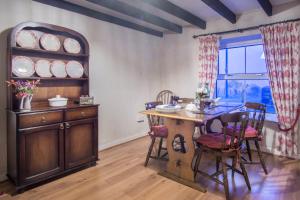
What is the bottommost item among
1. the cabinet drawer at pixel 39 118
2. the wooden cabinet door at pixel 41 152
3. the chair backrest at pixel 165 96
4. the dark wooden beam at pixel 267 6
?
the wooden cabinet door at pixel 41 152

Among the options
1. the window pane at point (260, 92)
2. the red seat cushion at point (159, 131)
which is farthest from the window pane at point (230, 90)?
the red seat cushion at point (159, 131)

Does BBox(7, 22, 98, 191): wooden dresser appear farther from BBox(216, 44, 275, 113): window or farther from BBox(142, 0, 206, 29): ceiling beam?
BBox(216, 44, 275, 113): window

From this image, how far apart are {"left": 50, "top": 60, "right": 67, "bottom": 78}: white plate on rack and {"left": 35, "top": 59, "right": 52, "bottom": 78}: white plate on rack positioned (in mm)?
50

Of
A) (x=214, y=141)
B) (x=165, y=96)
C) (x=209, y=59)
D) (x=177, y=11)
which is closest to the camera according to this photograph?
(x=214, y=141)

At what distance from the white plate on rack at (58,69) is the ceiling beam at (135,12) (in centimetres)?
97

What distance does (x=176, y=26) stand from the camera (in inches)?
167

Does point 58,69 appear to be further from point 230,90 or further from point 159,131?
point 230,90

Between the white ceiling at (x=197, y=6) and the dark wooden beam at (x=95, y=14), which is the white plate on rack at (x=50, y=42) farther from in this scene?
the white ceiling at (x=197, y=6)

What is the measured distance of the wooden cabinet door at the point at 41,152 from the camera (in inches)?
87.5

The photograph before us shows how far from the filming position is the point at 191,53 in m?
4.29

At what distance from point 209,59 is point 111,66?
1841 mm

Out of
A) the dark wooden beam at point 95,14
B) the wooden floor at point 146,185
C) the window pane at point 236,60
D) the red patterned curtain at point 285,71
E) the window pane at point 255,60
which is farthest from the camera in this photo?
the window pane at point 236,60

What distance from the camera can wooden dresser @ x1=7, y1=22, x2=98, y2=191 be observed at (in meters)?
2.23

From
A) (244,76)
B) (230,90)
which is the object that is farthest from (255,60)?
(230,90)
